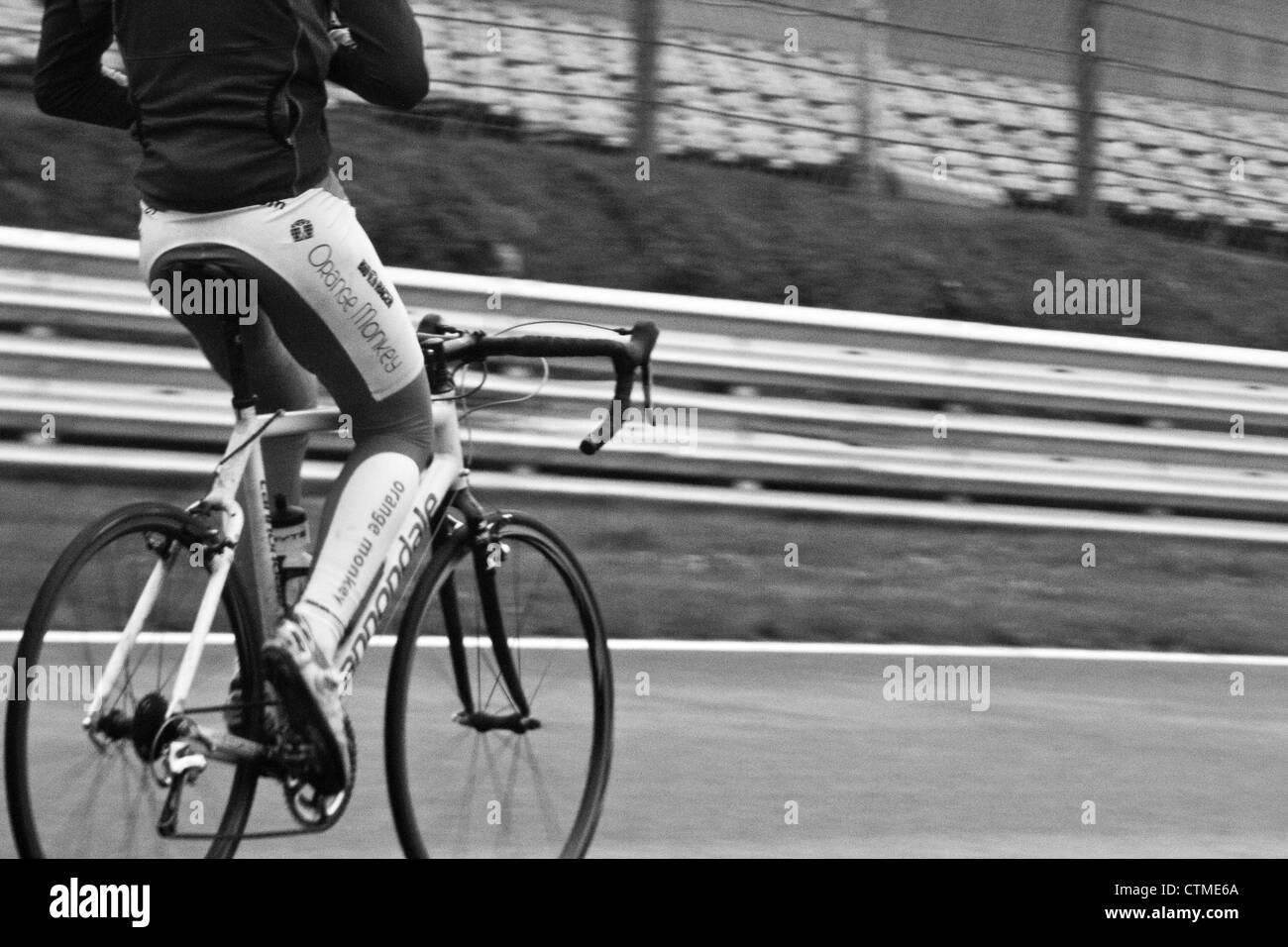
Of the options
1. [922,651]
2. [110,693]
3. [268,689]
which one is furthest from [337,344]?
[922,651]

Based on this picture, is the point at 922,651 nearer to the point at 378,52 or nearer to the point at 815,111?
the point at 815,111

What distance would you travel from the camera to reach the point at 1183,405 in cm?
985

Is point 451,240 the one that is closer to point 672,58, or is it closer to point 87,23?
point 672,58

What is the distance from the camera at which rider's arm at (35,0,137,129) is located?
426cm

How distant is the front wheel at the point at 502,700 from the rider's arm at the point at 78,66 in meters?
1.09

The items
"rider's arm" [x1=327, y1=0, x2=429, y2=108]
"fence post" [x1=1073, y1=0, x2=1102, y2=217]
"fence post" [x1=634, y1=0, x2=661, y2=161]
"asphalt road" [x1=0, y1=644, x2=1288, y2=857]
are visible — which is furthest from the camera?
"fence post" [x1=1073, y1=0, x2=1102, y2=217]

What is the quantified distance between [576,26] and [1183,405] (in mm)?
3157

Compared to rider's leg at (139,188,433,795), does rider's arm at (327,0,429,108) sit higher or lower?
higher

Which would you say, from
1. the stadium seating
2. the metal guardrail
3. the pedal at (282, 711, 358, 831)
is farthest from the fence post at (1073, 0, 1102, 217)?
the pedal at (282, 711, 358, 831)

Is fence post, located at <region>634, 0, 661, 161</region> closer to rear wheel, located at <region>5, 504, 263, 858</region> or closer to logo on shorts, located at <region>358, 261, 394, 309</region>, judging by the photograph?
logo on shorts, located at <region>358, 261, 394, 309</region>

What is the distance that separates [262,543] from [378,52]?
0.96 metres

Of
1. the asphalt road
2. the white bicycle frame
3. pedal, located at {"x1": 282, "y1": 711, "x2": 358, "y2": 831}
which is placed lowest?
the asphalt road

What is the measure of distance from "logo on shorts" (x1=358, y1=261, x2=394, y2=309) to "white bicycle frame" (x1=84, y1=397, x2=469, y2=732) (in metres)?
0.25
